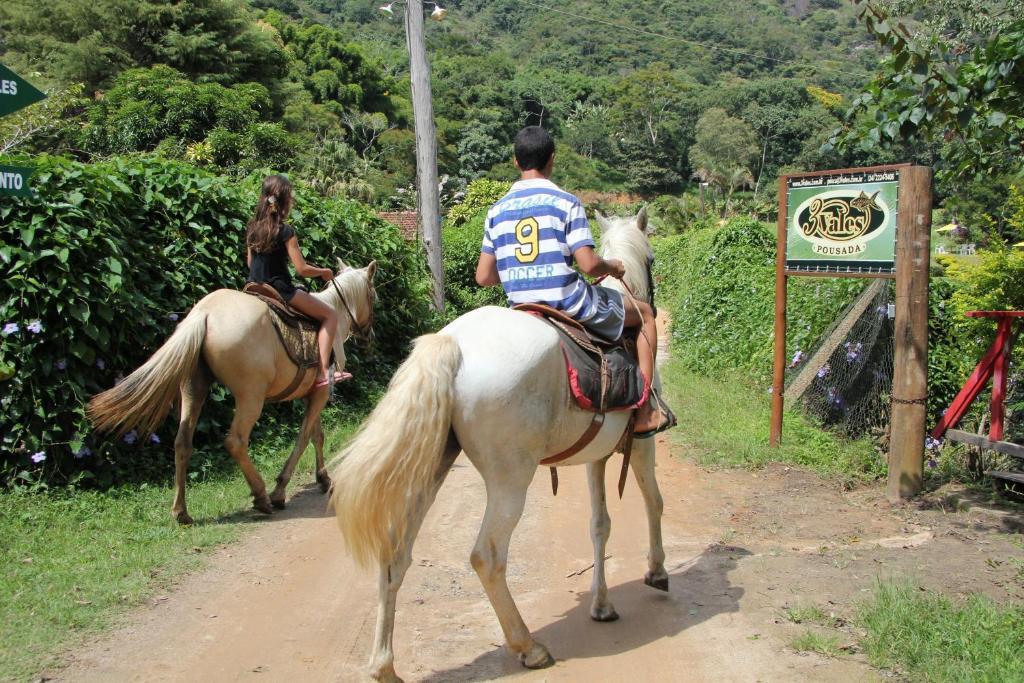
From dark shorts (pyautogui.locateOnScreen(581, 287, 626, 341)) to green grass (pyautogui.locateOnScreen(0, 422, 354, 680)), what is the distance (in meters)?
3.17

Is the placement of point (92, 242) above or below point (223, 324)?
above

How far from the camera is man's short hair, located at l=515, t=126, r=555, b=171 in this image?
4445mm

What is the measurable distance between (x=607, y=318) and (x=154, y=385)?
11.9ft

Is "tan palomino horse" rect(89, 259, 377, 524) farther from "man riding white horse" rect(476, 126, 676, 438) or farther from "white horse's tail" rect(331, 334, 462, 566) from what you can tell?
"white horse's tail" rect(331, 334, 462, 566)

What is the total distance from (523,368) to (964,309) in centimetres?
572

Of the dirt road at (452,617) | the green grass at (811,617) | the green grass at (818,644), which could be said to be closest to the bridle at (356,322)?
the dirt road at (452,617)

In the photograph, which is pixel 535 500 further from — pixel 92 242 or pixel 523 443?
pixel 92 242

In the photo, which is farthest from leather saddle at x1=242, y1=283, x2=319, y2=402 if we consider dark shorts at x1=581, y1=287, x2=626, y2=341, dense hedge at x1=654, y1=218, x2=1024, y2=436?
dense hedge at x1=654, y1=218, x2=1024, y2=436

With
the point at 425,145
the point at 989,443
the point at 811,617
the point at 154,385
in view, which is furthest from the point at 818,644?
the point at 425,145

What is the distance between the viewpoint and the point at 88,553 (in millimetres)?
5586

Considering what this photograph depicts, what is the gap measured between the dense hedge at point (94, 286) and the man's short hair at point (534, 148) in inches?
143

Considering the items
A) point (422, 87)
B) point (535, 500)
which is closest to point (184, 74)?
point (422, 87)

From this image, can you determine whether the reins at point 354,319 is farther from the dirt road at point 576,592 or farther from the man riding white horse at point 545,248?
the man riding white horse at point 545,248

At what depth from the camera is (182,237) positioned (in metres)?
8.20
